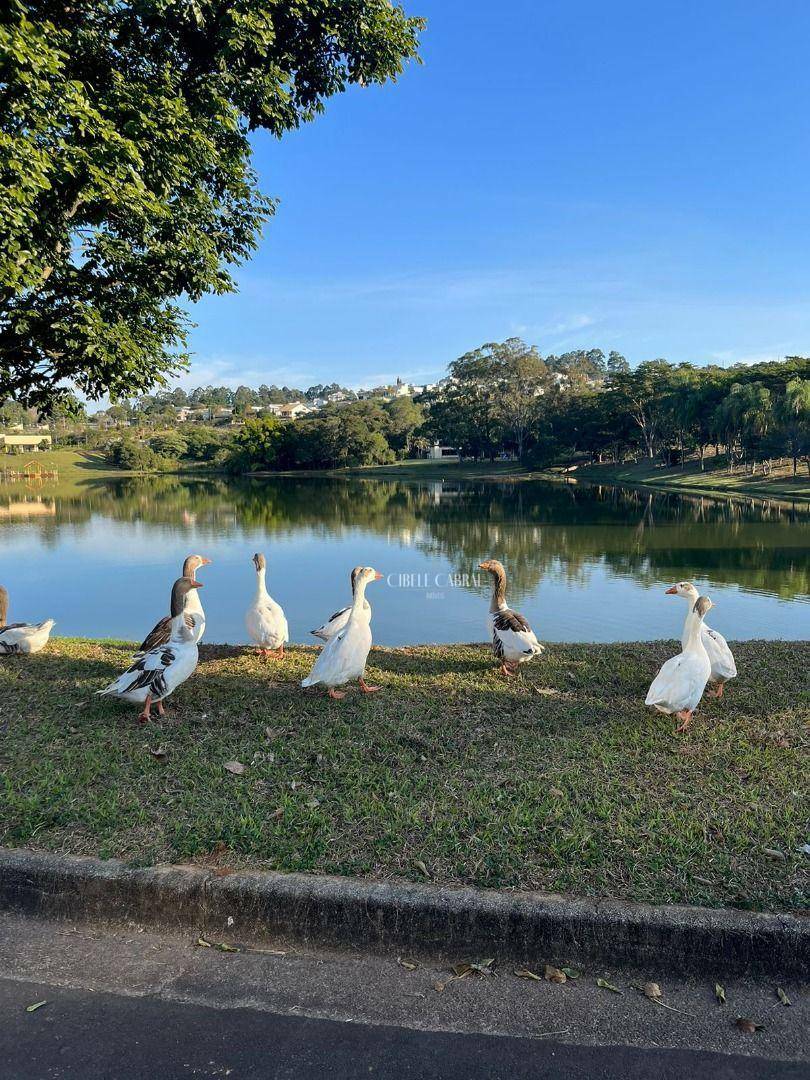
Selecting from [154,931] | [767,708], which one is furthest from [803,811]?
[154,931]

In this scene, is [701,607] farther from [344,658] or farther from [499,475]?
[499,475]

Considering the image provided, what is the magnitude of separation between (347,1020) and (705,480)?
5116 cm

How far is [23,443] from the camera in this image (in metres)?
94.8

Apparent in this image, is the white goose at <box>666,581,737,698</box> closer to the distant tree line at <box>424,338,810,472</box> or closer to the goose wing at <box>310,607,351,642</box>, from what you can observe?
the goose wing at <box>310,607,351,642</box>

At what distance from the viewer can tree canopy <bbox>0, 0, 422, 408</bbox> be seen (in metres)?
5.05

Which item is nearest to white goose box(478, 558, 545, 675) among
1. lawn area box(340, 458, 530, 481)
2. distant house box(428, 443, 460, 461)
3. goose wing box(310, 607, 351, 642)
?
goose wing box(310, 607, 351, 642)

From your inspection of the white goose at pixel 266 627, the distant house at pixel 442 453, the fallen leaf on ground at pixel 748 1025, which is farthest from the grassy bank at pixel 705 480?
the fallen leaf on ground at pixel 748 1025

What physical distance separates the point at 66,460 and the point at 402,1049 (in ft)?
322

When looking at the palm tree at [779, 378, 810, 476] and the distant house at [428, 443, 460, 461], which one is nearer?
the palm tree at [779, 378, 810, 476]

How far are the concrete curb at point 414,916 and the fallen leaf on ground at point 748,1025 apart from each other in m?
0.24

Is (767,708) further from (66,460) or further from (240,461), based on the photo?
(66,460)

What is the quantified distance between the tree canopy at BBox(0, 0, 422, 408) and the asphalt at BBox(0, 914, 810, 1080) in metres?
4.96

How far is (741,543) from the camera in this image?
77.5ft

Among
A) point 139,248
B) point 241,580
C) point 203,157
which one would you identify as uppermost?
point 203,157
